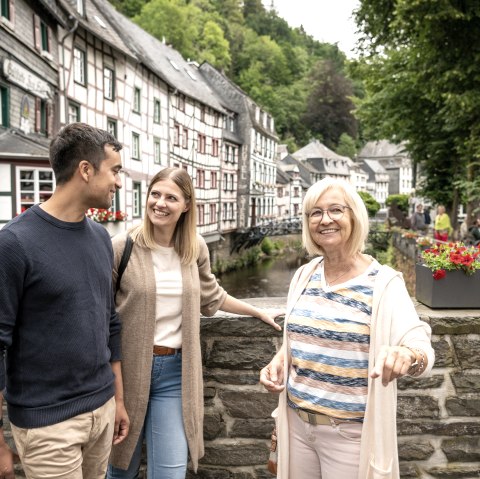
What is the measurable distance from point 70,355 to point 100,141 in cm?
79

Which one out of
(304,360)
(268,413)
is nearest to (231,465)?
(268,413)

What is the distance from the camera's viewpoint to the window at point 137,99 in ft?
67.2

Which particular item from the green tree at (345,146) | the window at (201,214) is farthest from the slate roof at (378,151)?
the window at (201,214)

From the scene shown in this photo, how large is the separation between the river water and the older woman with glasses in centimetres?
2120

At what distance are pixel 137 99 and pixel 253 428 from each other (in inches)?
775

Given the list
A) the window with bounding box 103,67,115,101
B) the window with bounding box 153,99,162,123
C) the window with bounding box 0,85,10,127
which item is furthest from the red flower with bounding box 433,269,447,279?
the window with bounding box 153,99,162,123

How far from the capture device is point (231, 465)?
2848 millimetres

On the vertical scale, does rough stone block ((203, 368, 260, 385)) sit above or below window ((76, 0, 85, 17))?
below

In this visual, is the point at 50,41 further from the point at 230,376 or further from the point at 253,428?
the point at 253,428

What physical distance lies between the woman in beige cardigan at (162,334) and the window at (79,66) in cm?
1538

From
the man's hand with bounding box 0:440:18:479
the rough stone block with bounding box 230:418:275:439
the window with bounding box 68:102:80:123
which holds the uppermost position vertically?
the window with bounding box 68:102:80:123

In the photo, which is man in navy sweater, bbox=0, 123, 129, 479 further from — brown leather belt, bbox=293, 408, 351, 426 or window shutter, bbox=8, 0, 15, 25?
window shutter, bbox=8, 0, 15, 25

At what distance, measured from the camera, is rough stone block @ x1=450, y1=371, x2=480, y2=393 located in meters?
2.71

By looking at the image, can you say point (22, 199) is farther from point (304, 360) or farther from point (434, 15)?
point (304, 360)
